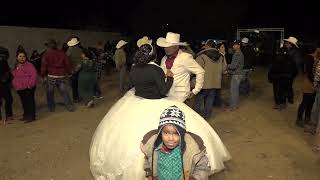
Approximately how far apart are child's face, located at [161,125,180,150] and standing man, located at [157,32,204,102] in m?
3.05

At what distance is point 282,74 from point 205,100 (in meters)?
2.36

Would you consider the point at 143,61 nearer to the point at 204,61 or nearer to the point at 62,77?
the point at 204,61

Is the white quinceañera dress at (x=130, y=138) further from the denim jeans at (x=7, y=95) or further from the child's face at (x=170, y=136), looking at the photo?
the denim jeans at (x=7, y=95)

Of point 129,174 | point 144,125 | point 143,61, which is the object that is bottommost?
point 129,174

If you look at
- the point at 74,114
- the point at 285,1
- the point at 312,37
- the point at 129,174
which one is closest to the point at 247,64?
the point at 74,114

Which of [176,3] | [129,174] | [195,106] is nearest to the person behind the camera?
[129,174]

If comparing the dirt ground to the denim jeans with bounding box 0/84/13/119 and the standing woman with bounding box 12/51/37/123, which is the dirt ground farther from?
the standing woman with bounding box 12/51/37/123

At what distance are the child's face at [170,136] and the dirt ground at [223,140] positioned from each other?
277cm

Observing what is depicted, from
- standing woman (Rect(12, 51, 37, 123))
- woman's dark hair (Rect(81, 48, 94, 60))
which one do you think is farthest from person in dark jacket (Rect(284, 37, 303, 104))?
standing woman (Rect(12, 51, 37, 123))

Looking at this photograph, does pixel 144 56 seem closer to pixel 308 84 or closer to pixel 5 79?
pixel 308 84

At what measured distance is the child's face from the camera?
3.54m

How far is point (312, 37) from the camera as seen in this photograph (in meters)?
30.2

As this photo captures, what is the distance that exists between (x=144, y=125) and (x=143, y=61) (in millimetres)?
865

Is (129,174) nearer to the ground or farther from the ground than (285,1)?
nearer to the ground
